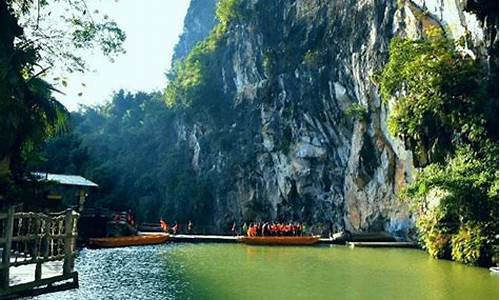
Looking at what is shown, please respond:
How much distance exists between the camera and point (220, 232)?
1564 inches

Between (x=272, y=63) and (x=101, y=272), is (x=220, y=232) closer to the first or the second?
(x=272, y=63)

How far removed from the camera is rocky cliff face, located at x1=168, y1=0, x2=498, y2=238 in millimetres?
27688

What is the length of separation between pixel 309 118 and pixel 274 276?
20883 millimetres

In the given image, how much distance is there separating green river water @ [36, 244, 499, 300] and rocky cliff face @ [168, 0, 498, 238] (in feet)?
26.1

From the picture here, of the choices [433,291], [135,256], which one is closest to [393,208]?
[135,256]

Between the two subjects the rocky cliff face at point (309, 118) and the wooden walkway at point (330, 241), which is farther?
the rocky cliff face at point (309, 118)

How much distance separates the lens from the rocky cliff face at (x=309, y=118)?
90.8ft

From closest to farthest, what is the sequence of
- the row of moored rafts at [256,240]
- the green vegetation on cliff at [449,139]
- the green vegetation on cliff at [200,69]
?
the green vegetation on cliff at [449,139] → the row of moored rafts at [256,240] → the green vegetation on cliff at [200,69]

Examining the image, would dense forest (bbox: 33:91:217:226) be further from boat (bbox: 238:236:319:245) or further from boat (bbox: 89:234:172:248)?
boat (bbox: 238:236:319:245)


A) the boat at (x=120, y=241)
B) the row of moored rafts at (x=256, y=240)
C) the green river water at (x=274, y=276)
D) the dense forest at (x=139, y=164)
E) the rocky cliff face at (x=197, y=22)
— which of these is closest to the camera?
the green river water at (x=274, y=276)

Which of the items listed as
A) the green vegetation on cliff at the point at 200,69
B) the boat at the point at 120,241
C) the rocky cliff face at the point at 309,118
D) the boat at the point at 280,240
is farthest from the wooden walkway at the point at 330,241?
the green vegetation on cliff at the point at 200,69

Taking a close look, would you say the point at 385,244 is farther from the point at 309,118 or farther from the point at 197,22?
the point at 197,22

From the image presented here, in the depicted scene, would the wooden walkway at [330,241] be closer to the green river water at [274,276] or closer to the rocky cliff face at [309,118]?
the rocky cliff face at [309,118]

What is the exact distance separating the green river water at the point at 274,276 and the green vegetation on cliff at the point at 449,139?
115 centimetres
